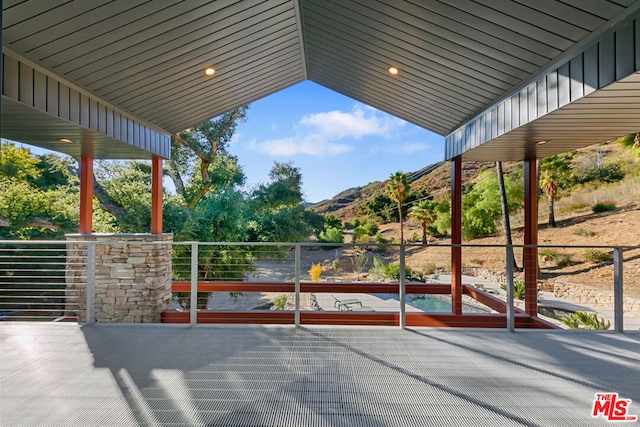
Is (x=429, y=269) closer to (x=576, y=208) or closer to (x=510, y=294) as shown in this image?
(x=576, y=208)

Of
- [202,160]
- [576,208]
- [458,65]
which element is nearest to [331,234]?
[202,160]

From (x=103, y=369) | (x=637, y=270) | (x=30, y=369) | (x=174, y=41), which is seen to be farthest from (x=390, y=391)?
(x=637, y=270)

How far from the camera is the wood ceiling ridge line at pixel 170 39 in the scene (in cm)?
302

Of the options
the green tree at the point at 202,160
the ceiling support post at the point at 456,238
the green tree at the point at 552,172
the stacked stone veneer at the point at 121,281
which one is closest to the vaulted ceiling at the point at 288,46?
the ceiling support post at the point at 456,238

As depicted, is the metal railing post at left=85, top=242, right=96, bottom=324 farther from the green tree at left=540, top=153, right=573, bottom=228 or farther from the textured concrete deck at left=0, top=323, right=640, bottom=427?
the green tree at left=540, top=153, right=573, bottom=228

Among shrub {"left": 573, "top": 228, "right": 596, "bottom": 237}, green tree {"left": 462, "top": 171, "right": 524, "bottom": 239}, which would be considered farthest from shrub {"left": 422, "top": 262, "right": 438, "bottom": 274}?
shrub {"left": 573, "top": 228, "right": 596, "bottom": 237}

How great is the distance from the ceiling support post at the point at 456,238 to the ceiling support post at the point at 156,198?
4.21 m

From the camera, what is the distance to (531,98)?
10.6 ft

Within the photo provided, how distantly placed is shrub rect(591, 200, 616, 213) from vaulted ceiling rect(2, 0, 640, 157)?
54.0ft

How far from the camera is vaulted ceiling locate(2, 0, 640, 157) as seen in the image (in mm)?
2543

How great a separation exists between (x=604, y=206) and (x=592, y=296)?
8677 millimetres

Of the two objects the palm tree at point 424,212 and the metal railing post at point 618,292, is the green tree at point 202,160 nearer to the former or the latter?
the metal railing post at point 618,292

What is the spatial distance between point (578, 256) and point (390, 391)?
48.3 feet

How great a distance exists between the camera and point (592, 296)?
10.4 meters
